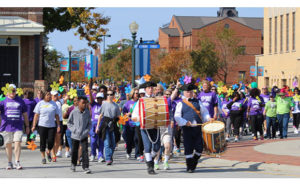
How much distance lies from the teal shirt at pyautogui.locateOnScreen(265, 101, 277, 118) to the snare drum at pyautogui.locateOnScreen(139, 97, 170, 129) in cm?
940

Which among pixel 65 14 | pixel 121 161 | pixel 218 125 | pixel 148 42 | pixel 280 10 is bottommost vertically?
pixel 121 161

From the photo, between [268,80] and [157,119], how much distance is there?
6242cm

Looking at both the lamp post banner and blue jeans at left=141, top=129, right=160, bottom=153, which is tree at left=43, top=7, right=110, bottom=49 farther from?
blue jeans at left=141, top=129, right=160, bottom=153

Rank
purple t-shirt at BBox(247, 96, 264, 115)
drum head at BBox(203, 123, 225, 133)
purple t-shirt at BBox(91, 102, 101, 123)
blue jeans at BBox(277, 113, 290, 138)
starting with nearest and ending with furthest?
drum head at BBox(203, 123, 225, 133), purple t-shirt at BBox(91, 102, 101, 123), purple t-shirt at BBox(247, 96, 264, 115), blue jeans at BBox(277, 113, 290, 138)

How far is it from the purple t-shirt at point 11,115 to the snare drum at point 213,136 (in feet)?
14.1

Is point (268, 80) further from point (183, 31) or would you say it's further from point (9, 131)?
point (9, 131)

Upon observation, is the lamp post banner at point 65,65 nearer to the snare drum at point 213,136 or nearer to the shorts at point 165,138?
the shorts at point 165,138

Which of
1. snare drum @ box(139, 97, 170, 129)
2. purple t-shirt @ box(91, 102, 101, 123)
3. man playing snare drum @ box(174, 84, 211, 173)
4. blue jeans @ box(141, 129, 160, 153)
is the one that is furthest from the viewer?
purple t-shirt @ box(91, 102, 101, 123)

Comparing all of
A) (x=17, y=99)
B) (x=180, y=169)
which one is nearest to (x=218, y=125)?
(x=180, y=169)

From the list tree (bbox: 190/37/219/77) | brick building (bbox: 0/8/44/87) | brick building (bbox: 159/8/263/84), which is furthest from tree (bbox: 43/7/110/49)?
brick building (bbox: 159/8/263/84)

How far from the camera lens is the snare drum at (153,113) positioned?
1244cm

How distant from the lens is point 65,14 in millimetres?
35750

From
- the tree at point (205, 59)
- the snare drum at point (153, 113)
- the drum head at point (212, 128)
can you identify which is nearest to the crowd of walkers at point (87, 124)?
the snare drum at point (153, 113)

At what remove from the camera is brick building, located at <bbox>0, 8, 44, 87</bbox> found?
31.0m
